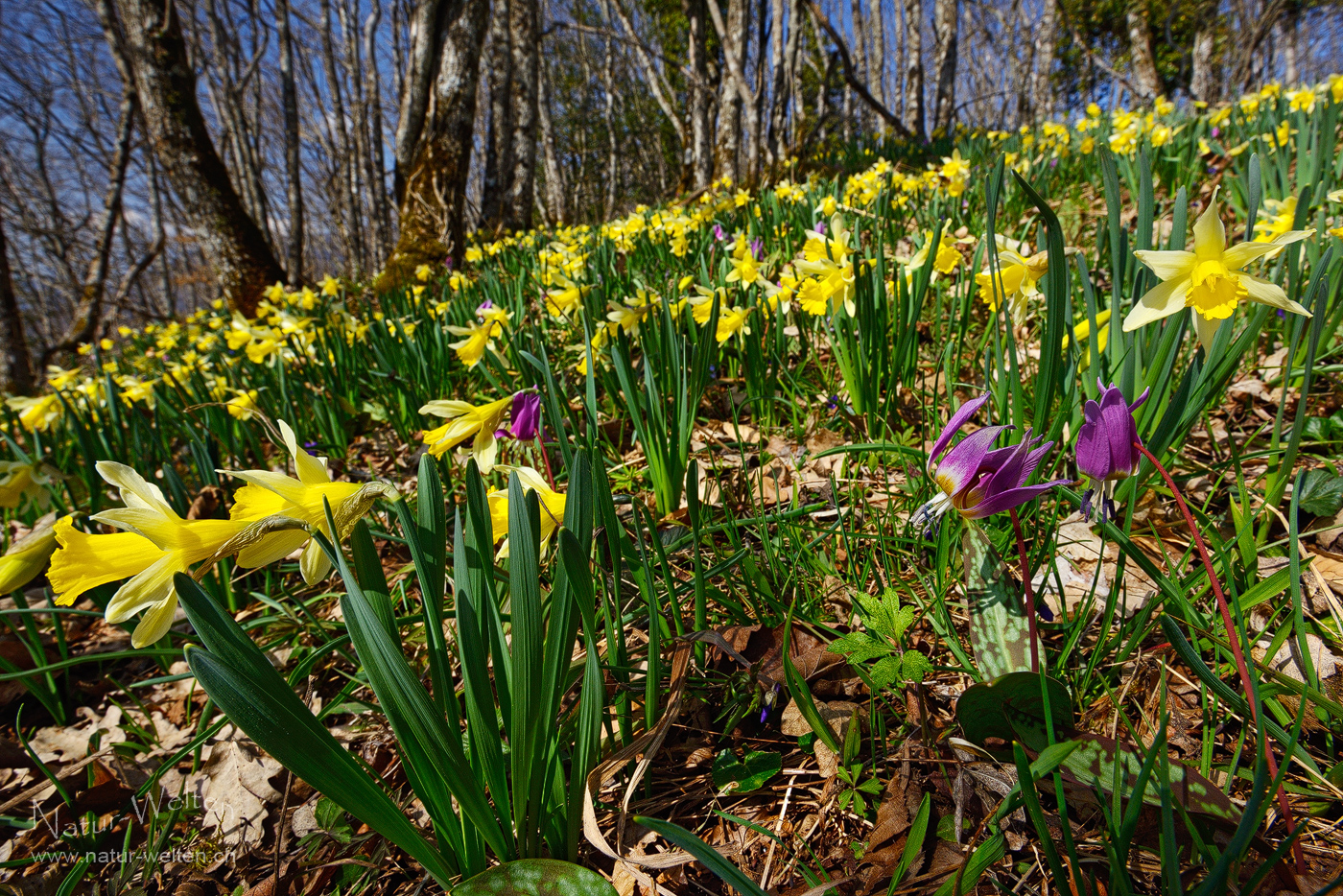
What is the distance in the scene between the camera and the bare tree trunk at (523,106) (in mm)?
7414

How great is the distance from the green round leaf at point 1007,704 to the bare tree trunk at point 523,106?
7590mm

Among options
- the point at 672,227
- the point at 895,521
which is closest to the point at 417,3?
the point at 672,227

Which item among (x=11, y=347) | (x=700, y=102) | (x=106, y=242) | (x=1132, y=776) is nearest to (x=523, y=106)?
(x=700, y=102)

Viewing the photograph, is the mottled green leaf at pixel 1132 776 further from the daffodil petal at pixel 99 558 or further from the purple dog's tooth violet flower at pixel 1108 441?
the daffodil petal at pixel 99 558

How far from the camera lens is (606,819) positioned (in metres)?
0.98

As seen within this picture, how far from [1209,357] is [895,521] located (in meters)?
0.63

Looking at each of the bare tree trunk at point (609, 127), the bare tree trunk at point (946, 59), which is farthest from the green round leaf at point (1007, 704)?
the bare tree trunk at point (609, 127)

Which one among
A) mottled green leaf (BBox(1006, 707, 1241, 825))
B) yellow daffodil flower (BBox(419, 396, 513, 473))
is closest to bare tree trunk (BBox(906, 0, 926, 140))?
yellow daffodil flower (BBox(419, 396, 513, 473))

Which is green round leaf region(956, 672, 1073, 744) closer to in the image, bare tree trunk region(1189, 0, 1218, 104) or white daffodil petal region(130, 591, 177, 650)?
white daffodil petal region(130, 591, 177, 650)

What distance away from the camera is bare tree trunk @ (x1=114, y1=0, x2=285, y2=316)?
5.87m

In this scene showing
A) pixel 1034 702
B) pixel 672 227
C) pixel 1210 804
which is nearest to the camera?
pixel 1210 804

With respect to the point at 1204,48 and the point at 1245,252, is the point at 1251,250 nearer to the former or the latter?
the point at 1245,252

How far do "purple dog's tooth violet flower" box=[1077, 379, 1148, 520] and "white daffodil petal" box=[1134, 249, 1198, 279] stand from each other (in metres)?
0.28

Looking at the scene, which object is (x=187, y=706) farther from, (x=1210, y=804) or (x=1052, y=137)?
(x=1052, y=137)
